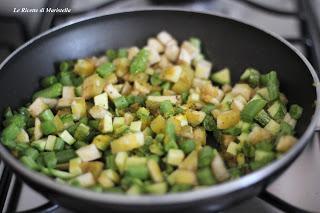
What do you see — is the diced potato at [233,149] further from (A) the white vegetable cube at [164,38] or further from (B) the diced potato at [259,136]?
(A) the white vegetable cube at [164,38]

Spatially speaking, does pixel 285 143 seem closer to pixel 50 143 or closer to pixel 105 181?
pixel 105 181

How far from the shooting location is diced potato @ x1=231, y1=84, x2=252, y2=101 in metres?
1.16

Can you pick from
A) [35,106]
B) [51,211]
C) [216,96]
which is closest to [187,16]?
[216,96]

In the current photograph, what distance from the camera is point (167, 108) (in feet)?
3.51

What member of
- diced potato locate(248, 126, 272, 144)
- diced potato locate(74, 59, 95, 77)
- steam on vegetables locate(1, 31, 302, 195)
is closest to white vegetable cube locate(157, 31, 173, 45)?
steam on vegetables locate(1, 31, 302, 195)

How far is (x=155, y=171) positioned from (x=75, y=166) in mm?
182

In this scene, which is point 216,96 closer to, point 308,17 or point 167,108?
point 167,108

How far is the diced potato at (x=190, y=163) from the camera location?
0.92 meters

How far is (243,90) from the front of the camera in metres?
1.16

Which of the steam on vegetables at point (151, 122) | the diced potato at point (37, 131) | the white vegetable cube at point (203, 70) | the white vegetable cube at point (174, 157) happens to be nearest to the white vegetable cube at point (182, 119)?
the steam on vegetables at point (151, 122)

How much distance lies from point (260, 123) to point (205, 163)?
219 mm

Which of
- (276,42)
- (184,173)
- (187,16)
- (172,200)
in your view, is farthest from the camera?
(187,16)

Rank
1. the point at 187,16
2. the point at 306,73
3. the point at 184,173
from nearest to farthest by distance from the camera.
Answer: the point at 184,173, the point at 306,73, the point at 187,16

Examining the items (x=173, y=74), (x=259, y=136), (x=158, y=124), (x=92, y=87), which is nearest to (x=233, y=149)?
(x=259, y=136)
